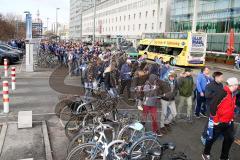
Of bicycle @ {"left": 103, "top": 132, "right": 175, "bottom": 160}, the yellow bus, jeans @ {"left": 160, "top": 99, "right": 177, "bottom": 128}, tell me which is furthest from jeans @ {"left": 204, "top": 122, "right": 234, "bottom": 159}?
the yellow bus

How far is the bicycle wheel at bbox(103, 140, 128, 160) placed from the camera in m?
5.05

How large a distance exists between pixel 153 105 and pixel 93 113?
163 centimetres

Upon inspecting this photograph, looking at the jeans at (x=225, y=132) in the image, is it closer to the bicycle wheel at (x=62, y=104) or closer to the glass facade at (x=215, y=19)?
the bicycle wheel at (x=62, y=104)

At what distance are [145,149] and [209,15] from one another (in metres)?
43.1

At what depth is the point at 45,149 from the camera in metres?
6.57

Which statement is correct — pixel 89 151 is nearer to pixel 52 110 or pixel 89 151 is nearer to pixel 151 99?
pixel 151 99

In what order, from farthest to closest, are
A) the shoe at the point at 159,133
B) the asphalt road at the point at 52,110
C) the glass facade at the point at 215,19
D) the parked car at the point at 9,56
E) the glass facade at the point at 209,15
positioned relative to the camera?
the glass facade at the point at 209,15 < the glass facade at the point at 215,19 < the parked car at the point at 9,56 < the shoe at the point at 159,133 < the asphalt road at the point at 52,110

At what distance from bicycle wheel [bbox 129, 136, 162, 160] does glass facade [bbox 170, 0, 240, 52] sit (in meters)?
33.4

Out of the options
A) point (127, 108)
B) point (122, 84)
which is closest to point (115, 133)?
point (127, 108)

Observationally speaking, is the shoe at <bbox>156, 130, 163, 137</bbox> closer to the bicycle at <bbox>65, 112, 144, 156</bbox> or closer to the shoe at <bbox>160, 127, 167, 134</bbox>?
the shoe at <bbox>160, 127, 167, 134</bbox>

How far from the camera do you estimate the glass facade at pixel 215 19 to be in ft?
128

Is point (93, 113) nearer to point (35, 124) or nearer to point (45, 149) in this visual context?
point (45, 149)

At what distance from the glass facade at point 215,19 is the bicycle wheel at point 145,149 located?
33.4 meters

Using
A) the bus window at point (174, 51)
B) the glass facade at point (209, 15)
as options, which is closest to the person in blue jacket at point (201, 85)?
the bus window at point (174, 51)
